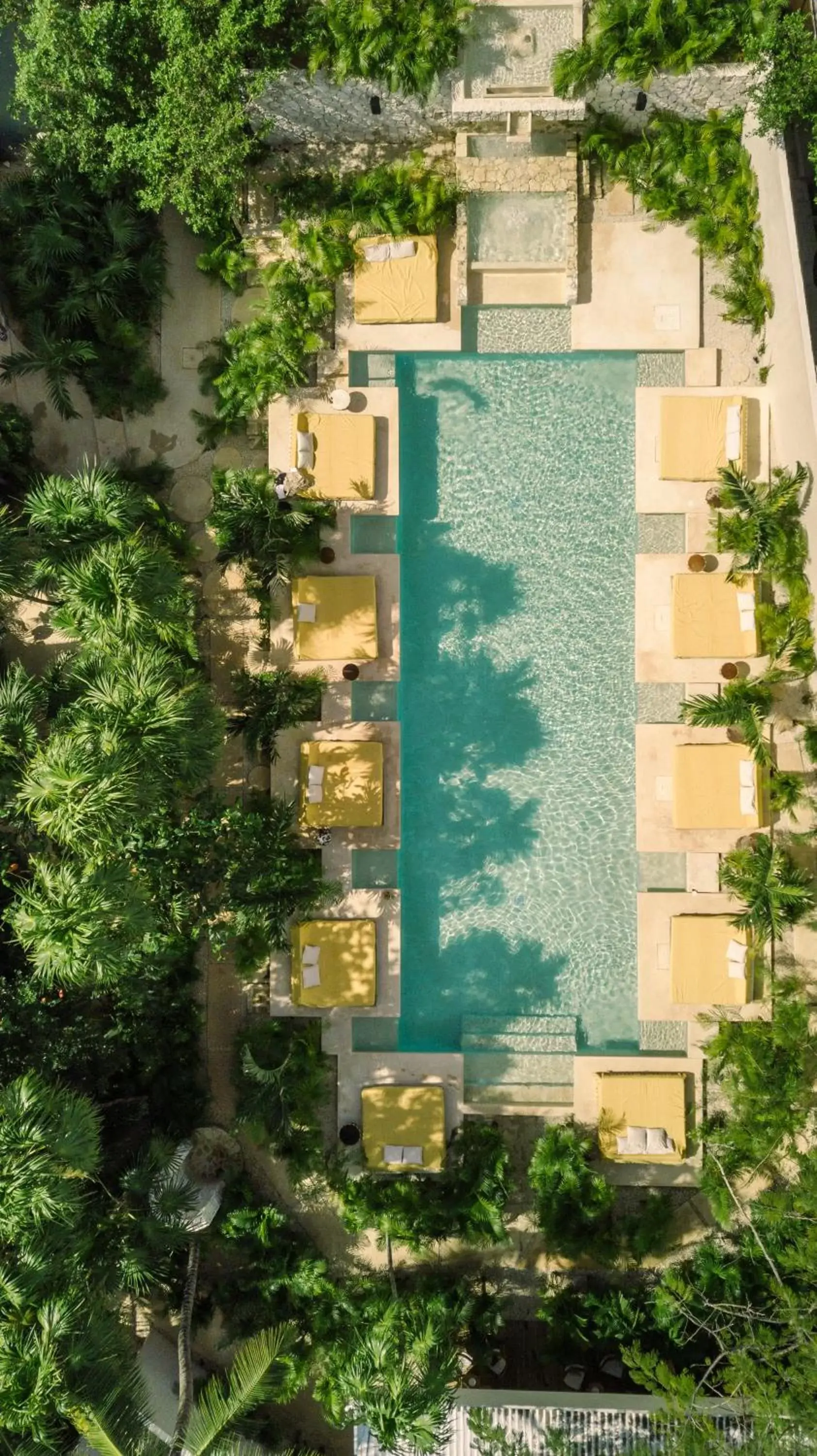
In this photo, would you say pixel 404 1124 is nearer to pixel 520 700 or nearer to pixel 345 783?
pixel 345 783

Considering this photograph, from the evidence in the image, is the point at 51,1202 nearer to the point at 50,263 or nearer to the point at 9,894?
the point at 9,894

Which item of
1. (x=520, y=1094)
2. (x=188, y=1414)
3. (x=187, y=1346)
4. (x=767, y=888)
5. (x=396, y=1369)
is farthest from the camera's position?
(x=520, y=1094)

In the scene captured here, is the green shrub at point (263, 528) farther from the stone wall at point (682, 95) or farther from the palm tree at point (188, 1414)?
the palm tree at point (188, 1414)

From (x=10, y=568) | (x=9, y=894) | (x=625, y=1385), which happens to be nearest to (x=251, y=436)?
(x=10, y=568)

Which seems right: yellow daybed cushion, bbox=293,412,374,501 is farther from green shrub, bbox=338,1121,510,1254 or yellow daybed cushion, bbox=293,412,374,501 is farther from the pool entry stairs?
green shrub, bbox=338,1121,510,1254

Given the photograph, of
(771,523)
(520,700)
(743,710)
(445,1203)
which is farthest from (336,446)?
(445,1203)

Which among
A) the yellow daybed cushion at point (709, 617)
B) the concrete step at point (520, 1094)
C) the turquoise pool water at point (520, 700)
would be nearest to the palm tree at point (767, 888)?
the turquoise pool water at point (520, 700)
